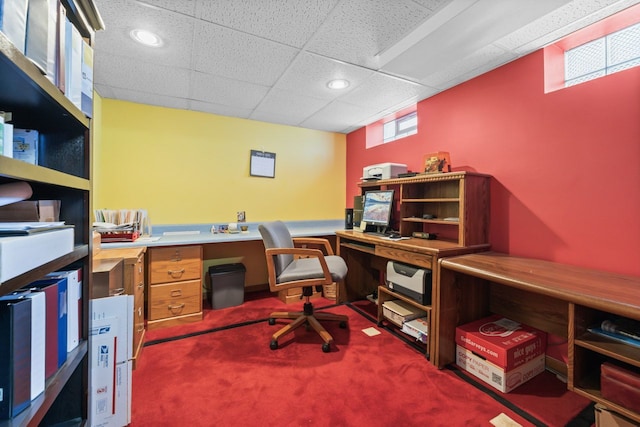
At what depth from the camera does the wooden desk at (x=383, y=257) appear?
188 centimetres

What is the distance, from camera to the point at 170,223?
2.99 m

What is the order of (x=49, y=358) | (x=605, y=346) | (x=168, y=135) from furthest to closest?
(x=168, y=135) → (x=605, y=346) → (x=49, y=358)

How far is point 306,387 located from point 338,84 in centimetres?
241

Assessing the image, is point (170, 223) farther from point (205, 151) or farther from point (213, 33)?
point (213, 33)

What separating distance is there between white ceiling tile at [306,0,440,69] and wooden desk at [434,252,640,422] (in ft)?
5.01

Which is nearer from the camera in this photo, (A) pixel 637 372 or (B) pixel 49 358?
(B) pixel 49 358

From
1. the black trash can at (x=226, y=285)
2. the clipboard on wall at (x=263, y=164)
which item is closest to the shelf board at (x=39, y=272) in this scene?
the black trash can at (x=226, y=285)

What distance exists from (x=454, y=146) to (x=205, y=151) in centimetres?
271

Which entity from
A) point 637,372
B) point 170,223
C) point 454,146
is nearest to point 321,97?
point 454,146

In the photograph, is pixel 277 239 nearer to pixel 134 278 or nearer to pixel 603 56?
pixel 134 278

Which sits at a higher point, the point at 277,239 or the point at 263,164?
the point at 263,164

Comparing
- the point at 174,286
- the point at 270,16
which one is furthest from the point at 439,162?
the point at 174,286

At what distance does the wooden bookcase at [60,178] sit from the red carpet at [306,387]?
→ 2.18 ft

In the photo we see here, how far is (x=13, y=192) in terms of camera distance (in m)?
0.76
